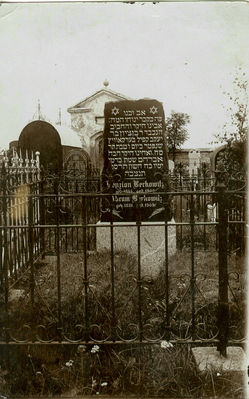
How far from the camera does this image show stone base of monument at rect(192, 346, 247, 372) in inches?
126

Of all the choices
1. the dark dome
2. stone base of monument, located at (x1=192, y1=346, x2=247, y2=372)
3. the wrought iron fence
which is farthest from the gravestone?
the dark dome

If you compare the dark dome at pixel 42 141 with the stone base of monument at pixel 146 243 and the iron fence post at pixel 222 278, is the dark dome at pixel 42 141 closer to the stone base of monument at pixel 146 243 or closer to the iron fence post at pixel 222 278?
the stone base of monument at pixel 146 243

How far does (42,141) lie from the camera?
12.7 metres

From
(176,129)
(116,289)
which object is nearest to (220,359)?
(116,289)

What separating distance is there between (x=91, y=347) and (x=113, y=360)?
0.39m

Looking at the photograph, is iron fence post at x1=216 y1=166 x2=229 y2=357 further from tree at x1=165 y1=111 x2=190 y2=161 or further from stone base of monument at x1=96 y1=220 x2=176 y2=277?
tree at x1=165 y1=111 x2=190 y2=161

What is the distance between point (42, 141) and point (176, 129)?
638 cm

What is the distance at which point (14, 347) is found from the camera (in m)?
3.50

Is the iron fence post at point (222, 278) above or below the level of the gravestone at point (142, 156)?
below

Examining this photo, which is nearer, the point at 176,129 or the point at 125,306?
the point at 125,306

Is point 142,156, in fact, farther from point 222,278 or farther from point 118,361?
point 118,361

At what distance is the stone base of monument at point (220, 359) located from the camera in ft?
10.5

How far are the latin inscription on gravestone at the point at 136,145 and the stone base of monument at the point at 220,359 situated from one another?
124 inches

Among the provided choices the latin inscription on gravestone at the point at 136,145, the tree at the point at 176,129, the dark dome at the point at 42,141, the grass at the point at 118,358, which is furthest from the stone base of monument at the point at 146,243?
the tree at the point at 176,129
